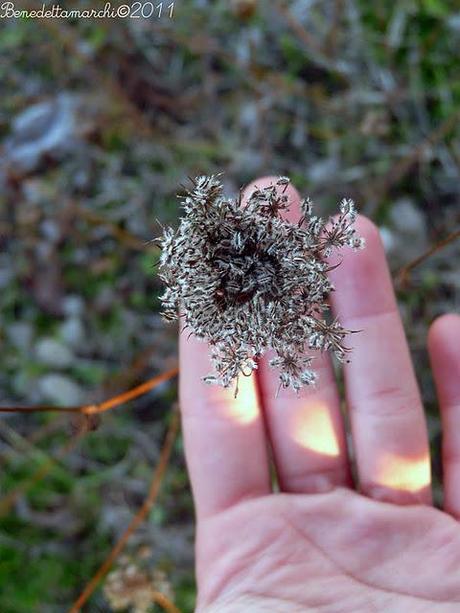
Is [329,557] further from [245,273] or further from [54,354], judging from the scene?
[54,354]

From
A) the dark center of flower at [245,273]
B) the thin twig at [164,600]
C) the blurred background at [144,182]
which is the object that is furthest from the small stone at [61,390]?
the dark center of flower at [245,273]

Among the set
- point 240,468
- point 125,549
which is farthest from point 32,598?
point 240,468

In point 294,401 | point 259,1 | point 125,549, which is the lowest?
point 125,549

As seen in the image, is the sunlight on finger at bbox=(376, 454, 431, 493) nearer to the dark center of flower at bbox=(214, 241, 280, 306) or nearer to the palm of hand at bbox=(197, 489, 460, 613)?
the palm of hand at bbox=(197, 489, 460, 613)

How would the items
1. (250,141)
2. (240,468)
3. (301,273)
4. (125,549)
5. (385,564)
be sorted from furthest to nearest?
(250,141), (125,549), (240,468), (385,564), (301,273)

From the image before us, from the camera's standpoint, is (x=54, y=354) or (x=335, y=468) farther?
(x=54, y=354)

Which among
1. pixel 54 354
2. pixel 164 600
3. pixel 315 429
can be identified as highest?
pixel 54 354

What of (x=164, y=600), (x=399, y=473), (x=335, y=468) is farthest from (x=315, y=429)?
(x=164, y=600)

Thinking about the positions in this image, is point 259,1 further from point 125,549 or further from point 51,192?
point 125,549
